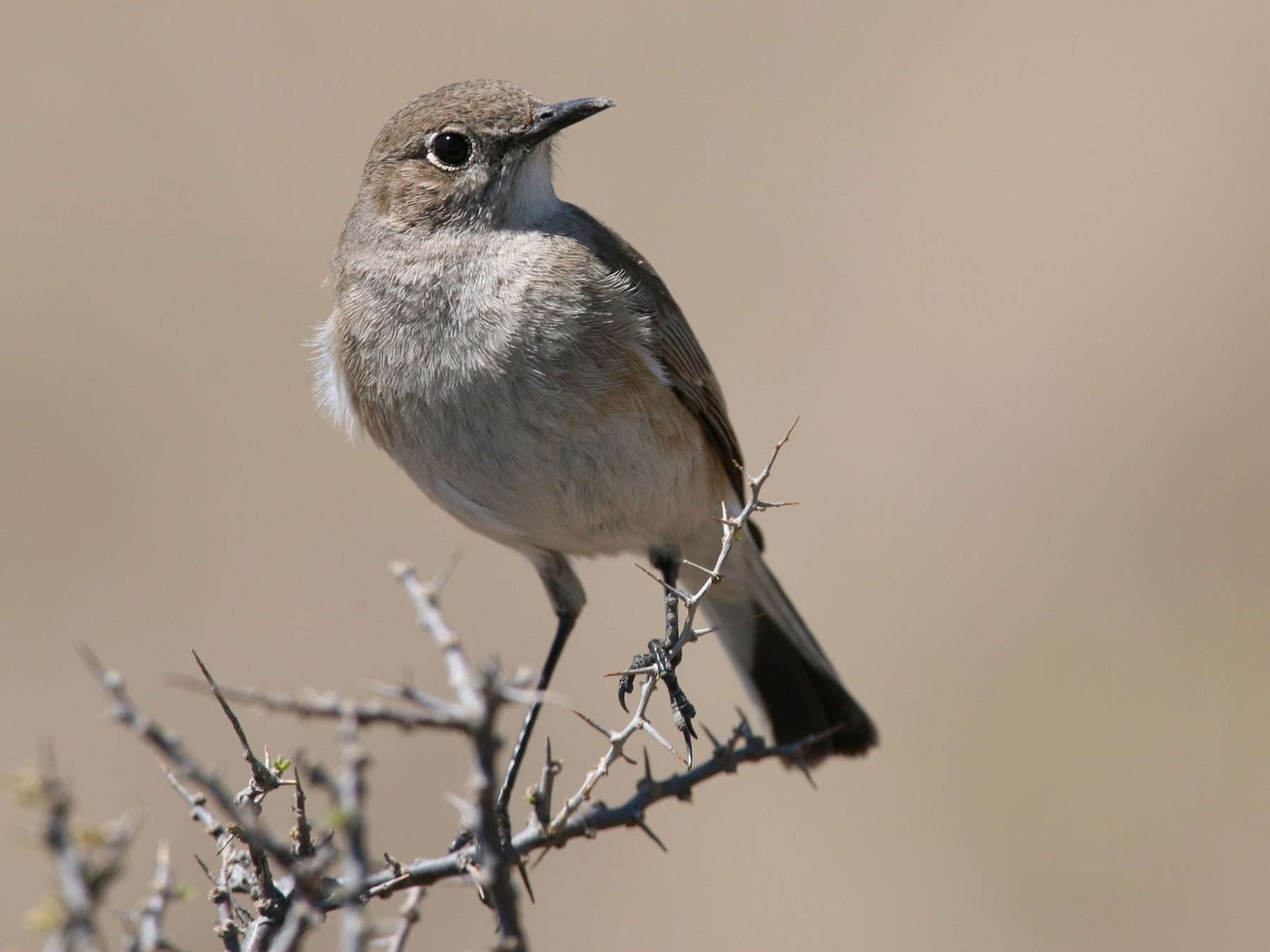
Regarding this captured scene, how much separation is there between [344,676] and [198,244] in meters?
3.53

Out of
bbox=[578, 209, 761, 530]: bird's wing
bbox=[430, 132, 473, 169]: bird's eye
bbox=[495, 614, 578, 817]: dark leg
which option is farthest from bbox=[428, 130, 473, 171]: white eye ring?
bbox=[495, 614, 578, 817]: dark leg

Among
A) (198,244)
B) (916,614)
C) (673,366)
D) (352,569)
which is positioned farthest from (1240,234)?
(198,244)

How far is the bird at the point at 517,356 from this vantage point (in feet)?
13.5

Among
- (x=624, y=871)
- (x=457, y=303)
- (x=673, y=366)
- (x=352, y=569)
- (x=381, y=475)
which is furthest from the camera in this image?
(x=381, y=475)

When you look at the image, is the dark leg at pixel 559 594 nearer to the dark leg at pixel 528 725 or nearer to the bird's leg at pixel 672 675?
the dark leg at pixel 528 725

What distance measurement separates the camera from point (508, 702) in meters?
1.63

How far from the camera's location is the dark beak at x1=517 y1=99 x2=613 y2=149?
173 inches

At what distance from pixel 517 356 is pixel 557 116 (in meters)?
0.98

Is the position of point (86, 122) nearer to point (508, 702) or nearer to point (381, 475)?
point (381, 475)

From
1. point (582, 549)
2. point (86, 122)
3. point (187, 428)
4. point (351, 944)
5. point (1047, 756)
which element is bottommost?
point (351, 944)

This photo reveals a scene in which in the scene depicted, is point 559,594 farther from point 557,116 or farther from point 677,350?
point 557,116

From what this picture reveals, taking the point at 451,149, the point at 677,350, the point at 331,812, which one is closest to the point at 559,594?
the point at 677,350

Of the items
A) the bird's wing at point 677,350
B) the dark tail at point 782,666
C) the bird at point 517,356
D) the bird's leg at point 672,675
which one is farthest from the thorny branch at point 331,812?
the dark tail at point 782,666

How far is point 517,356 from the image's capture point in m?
4.06
